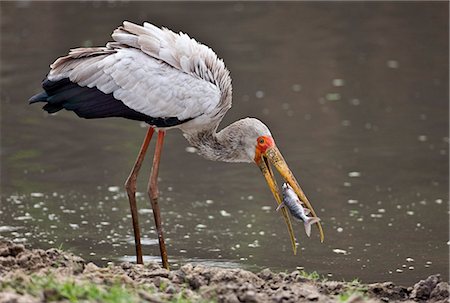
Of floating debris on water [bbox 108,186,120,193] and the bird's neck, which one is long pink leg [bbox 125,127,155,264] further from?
floating debris on water [bbox 108,186,120,193]

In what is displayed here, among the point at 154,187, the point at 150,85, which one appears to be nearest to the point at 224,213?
the point at 154,187

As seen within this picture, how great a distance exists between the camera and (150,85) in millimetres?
7305

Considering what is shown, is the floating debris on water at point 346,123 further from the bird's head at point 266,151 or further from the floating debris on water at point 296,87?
the bird's head at point 266,151

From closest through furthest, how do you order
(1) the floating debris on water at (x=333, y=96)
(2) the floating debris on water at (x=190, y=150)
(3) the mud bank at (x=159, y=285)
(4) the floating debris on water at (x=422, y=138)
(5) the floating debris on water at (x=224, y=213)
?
(3) the mud bank at (x=159, y=285) → (5) the floating debris on water at (x=224, y=213) → (2) the floating debris on water at (x=190, y=150) → (4) the floating debris on water at (x=422, y=138) → (1) the floating debris on water at (x=333, y=96)

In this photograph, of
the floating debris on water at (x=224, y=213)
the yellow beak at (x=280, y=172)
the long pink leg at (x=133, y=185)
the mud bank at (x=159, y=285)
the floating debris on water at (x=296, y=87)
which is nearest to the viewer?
the mud bank at (x=159, y=285)

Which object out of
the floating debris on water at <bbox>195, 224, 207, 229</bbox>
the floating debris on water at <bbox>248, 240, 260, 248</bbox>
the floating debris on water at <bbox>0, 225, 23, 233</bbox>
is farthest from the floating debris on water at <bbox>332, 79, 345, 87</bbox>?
the floating debris on water at <bbox>0, 225, 23, 233</bbox>

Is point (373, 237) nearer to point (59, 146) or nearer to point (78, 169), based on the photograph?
point (78, 169)

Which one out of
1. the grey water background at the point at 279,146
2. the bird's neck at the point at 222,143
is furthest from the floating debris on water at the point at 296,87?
the bird's neck at the point at 222,143

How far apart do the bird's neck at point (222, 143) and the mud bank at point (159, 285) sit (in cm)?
111

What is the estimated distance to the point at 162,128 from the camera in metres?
7.48

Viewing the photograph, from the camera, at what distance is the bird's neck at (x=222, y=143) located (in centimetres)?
759

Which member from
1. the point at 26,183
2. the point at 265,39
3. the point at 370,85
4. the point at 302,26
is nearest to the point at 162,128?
the point at 26,183

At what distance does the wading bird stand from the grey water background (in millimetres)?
1117

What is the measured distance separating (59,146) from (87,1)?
8.11 m
